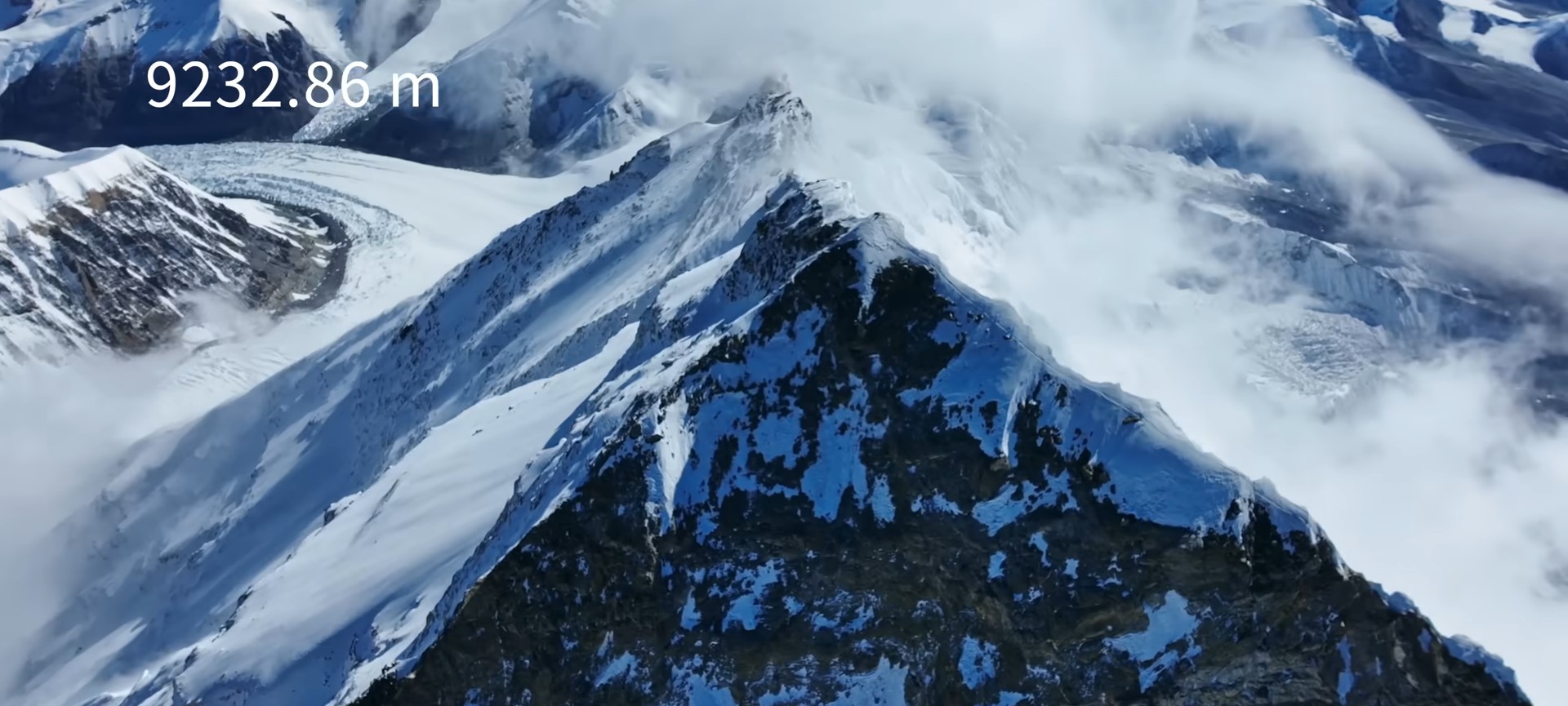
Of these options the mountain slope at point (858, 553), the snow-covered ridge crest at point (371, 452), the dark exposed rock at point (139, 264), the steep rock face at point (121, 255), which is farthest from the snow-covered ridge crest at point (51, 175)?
the mountain slope at point (858, 553)

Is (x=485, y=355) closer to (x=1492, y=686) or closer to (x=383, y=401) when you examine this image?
(x=383, y=401)

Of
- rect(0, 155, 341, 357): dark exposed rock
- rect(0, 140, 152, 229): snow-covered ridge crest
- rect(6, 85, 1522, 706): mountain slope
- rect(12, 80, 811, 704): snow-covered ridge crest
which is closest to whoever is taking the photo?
rect(6, 85, 1522, 706): mountain slope

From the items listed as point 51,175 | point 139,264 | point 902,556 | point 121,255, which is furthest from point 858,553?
point 51,175

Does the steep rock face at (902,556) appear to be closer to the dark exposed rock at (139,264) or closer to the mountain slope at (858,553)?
the mountain slope at (858,553)

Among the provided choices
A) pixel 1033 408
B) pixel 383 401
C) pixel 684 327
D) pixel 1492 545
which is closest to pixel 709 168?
pixel 383 401

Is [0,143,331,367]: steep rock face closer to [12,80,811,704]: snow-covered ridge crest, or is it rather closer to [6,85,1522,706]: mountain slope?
[12,80,811,704]: snow-covered ridge crest

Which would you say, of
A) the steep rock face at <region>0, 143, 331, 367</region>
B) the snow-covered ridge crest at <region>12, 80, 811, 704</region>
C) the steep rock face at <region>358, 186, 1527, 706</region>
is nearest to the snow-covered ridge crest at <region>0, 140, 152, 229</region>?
the steep rock face at <region>0, 143, 331, 367</region>
